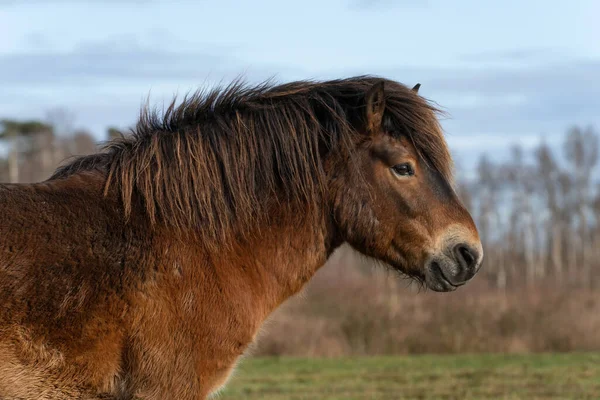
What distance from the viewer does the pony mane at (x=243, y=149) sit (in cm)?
487

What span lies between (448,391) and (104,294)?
35.8ft

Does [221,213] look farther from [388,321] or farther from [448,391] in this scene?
[388,321]

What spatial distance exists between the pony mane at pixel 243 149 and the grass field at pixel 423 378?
8999mm

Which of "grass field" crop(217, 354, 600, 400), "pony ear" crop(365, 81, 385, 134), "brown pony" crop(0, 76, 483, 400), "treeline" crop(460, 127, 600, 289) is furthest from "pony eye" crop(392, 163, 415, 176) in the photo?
"treeline" crop(460, 127, 600, 289)

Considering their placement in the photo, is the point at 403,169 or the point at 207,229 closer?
the point at 207,229

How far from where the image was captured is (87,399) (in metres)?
4.34

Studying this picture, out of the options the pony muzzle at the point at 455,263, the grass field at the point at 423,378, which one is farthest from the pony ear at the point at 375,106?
the grass field at the point at 423,378

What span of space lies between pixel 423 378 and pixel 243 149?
13.0m

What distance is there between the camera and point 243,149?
16.6ft

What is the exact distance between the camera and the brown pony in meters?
4.28

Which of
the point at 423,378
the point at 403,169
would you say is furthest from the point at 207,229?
the point at 423,378

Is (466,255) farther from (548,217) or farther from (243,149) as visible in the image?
(548,217)

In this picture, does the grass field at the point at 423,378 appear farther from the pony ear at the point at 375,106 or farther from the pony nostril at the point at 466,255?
the pony ear at the point at 375,106

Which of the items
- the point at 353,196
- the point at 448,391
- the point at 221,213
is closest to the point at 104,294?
the point at 221,213
